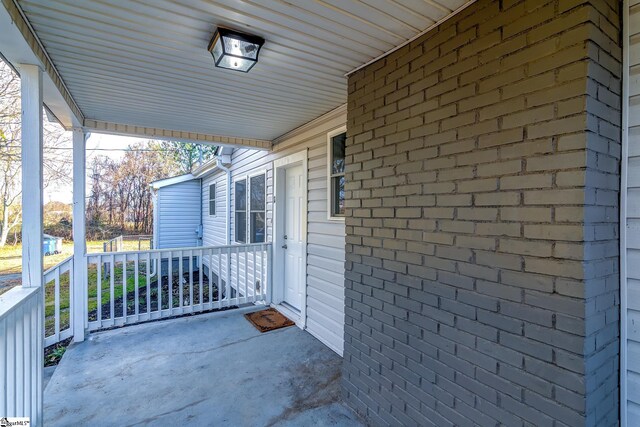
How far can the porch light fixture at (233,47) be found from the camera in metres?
1.91

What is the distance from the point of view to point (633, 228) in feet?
4.61

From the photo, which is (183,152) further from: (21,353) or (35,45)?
(21,353)

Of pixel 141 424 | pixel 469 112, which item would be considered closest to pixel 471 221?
pixel 469 112

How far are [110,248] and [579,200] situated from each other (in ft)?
35.8

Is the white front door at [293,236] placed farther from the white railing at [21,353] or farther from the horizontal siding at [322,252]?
the white railing at [21,353]

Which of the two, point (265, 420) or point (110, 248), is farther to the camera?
point (110, 248)

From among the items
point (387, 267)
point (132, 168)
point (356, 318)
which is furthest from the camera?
point (132, 168)

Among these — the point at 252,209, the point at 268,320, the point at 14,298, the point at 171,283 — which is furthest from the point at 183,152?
the point at 14,298

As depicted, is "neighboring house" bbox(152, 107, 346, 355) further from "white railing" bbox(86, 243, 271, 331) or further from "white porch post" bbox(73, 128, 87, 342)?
"white porch post" bbox(73, 128, 87, 342)

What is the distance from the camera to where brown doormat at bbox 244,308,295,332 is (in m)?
4.11

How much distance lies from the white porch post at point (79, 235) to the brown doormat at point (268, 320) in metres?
1.96

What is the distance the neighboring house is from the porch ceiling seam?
2.43 metres

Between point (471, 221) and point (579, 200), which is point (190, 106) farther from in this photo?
point (579, 200)

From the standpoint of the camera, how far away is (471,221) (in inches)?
65.0
